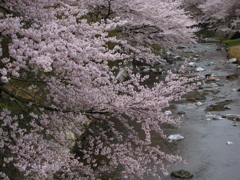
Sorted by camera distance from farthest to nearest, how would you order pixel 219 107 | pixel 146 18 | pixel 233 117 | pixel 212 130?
pixel 146 18
pixel 219 107
pixel 233 117
pixel 212 130

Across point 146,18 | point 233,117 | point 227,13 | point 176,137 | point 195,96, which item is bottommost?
point 176,137

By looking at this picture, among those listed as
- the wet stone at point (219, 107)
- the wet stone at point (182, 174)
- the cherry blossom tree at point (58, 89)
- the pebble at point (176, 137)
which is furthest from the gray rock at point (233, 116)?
the cherry blossom tree at point (58, 89)

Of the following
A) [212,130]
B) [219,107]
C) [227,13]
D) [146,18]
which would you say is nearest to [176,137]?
[212,130]

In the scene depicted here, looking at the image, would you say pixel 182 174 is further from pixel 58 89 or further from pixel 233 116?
pixel 233 116

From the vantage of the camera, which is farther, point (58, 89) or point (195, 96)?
point (195, 96)

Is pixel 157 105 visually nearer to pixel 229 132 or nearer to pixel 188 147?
pixel 188 147

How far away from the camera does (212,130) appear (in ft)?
26.8

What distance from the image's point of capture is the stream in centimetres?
623

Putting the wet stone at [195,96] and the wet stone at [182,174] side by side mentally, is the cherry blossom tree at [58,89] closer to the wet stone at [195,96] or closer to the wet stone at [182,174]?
the wet stone at [182,174]

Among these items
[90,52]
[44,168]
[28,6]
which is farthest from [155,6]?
[44,168]

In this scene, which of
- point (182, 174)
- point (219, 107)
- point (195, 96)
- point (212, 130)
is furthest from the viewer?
point (195, 96)

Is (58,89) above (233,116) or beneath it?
above

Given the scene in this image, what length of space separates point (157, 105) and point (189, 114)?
246 inches

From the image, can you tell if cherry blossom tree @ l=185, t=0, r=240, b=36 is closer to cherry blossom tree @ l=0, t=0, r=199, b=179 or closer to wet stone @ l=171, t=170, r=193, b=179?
wet stone @ l=171, t=170, r=193, b=179
